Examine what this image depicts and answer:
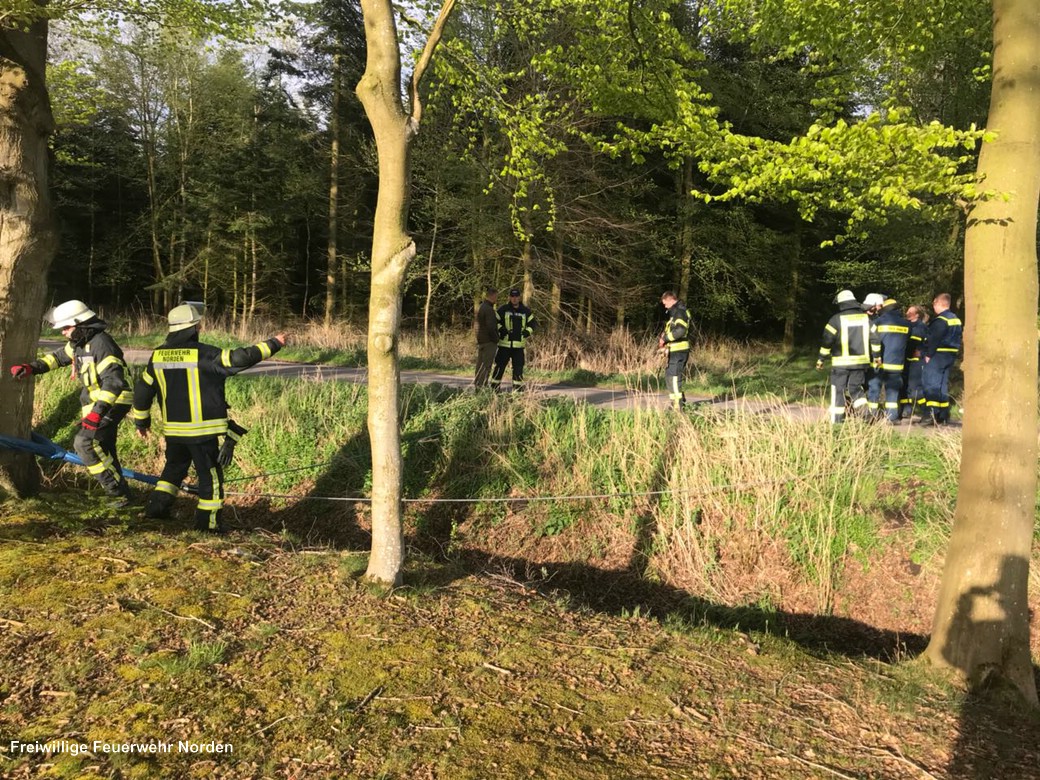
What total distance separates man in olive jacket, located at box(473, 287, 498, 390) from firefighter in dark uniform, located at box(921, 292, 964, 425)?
6.75 metres

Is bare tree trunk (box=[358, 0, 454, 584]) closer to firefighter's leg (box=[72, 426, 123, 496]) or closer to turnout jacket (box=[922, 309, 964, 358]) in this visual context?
firefighter's leg (box=[72, 426, 123, 496])

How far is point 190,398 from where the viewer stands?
5.37 meters

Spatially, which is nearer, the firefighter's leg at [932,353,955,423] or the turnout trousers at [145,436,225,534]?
the turnout trousers at [145,436,225,534]

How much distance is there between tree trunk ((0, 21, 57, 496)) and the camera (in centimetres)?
546

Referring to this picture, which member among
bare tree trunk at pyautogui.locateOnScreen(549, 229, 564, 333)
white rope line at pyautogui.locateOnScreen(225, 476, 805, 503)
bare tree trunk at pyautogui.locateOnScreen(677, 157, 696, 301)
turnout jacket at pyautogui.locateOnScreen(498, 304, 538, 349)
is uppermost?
bare tree trunk at pyautogui.locateOnScreen(677, 157, 696, 301)

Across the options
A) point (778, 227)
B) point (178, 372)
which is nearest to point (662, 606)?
point (178, 372)

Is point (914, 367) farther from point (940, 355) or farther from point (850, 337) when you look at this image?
point (850, 337)

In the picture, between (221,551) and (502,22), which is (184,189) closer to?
(502,22)

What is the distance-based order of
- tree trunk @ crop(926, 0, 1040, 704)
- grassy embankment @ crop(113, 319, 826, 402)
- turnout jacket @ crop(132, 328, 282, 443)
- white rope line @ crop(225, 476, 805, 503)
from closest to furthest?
tree trunk @ crop(926, 0, 1040, 704) → turnout jacket @ crop(132, 328, 282, 443) → white rope line @ crop(225, 476, 805, 503) → grassy embankment @ crop(113, 319, 826, 402)

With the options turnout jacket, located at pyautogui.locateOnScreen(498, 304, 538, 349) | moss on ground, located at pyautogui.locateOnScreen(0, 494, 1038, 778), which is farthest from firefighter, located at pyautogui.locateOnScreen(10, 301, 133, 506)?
turnout jacket, located at pyautogui.locateOnScreen(498, 304, 538, 349)

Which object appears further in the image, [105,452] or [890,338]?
[890,338]

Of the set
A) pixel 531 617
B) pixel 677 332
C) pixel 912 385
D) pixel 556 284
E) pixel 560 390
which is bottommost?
pixel 531 617

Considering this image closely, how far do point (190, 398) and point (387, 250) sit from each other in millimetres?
2618

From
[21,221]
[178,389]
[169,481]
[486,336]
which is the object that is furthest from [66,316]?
[486,336]
